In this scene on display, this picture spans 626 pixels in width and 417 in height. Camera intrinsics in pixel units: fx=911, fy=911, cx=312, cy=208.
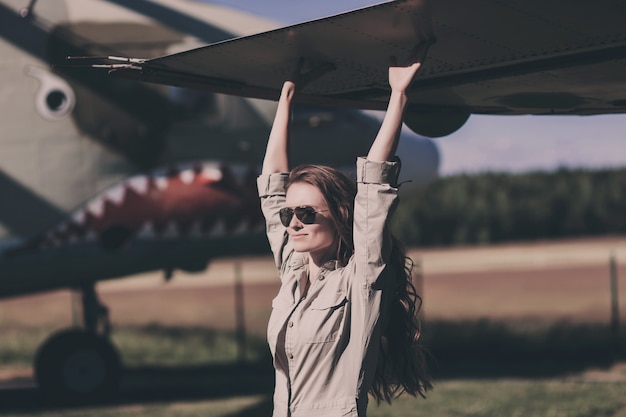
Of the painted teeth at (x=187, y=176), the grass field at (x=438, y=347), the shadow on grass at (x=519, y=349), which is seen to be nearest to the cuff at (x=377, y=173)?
the grass field at (x=438, y=347)

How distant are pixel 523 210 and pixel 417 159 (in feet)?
97.9

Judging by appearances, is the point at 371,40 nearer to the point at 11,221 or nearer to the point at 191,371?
the point at 11,221

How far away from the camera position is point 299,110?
36.0 ft

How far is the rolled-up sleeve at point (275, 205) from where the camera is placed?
3979 mm

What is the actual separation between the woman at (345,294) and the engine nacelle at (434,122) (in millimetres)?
1169

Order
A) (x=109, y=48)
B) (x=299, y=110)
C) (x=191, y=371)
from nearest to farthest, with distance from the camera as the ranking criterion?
(x=109, y=48)
(x=299, y=110)
(x=191, y=371)

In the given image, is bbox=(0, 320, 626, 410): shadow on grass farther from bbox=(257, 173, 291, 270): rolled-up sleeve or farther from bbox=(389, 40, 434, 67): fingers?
bbox=(389, 40, 434, 67): fingers

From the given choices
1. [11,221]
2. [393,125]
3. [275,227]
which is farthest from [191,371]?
[393,125]

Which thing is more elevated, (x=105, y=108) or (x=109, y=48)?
(x=109, y=48)

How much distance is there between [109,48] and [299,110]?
233cm

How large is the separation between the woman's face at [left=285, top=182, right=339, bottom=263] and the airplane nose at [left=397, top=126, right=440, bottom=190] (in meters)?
7.45

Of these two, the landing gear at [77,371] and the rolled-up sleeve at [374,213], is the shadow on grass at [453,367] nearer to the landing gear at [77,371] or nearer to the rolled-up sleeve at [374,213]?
the landing gear at [77,371]

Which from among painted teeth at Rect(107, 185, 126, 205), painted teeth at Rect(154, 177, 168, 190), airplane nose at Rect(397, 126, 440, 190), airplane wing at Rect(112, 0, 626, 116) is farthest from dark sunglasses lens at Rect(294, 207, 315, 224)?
airplane nose at Rect(397, 126, 440, 190)

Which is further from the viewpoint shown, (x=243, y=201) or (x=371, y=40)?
(x=243, y=201)
